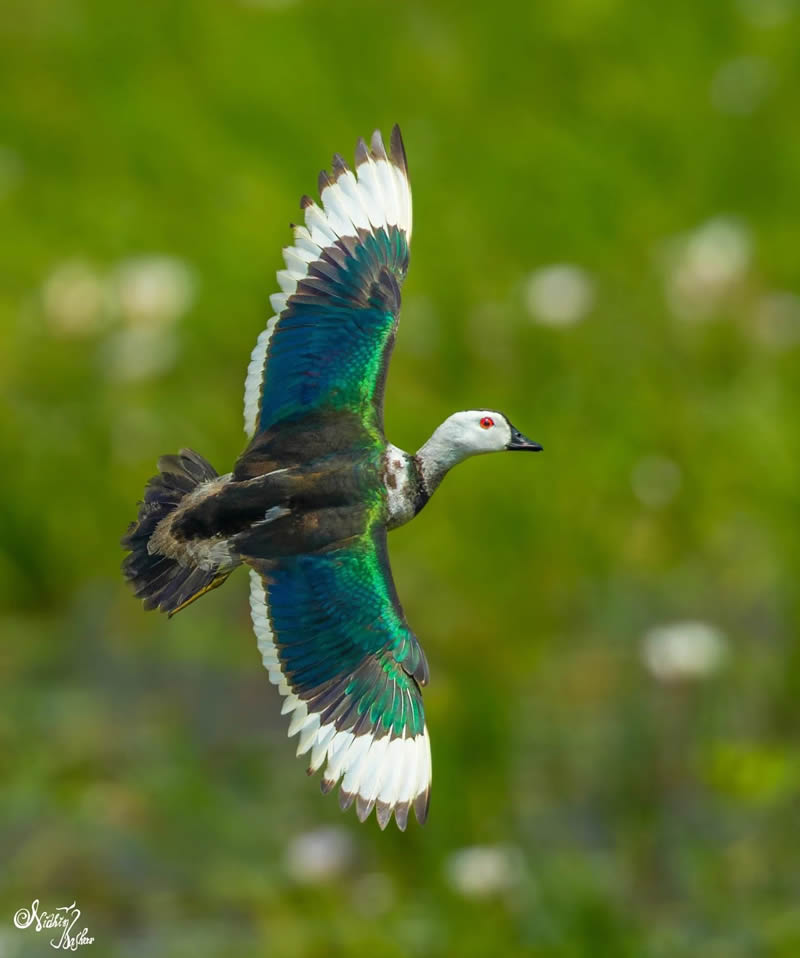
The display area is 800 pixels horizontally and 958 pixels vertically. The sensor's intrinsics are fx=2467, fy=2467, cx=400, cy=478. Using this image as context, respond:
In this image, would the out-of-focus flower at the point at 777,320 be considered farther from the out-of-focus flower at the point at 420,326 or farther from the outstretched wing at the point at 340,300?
the outstretched wing at the point at 340,300

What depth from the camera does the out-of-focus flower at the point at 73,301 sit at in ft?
41.9

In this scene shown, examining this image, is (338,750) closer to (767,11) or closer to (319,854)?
(319,854)

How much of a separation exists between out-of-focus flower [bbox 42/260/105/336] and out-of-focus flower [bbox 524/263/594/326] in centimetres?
239

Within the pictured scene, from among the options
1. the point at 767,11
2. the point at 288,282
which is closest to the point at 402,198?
the point at 288,282

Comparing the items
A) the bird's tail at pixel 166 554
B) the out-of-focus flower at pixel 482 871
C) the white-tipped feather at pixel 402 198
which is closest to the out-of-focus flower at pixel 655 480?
the out-of-focus flower at pixel 482 871

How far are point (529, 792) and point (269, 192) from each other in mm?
4259

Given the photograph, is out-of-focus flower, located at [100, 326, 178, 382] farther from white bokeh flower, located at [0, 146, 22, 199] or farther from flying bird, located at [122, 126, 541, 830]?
flying bird, located at [122, 126, 541, 830]

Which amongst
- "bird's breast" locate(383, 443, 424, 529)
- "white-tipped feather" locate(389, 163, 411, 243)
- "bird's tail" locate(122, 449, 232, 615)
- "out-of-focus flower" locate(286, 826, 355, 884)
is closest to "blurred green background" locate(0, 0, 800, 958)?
"out-of-focus flower" locate(286, 826, 355, 884)

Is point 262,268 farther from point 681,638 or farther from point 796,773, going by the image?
point 796,773

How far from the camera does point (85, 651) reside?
484 inches

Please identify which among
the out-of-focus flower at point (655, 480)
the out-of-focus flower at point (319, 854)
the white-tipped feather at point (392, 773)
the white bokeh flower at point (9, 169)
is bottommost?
the white-tipped feather at point (392, 773)

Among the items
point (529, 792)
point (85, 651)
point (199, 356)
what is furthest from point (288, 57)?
point (529, 792)

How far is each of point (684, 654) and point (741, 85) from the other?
557 centimetres

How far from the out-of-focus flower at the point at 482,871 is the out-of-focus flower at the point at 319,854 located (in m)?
0.65
